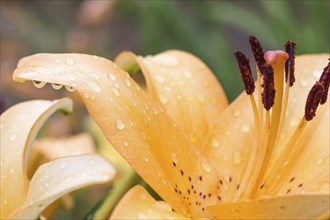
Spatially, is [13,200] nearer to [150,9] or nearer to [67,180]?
[67,180]

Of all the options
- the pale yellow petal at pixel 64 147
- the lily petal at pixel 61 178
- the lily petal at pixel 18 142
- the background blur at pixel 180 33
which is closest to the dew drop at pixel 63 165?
the lily petal at pixel 61 178

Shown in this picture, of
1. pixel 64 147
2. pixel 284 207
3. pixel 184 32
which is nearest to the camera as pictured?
pixel 284 207

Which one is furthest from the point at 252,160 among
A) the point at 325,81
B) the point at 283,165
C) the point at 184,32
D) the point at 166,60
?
the point at 184,32

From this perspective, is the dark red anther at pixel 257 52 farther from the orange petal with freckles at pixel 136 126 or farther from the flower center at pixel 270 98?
the orange petal with freckles at pixel 136 126

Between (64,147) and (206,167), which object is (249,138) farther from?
(64,147)

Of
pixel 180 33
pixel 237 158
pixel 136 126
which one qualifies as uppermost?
pixel 136 126

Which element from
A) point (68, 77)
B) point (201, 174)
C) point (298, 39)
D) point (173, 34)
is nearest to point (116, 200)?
point (201, 174)
